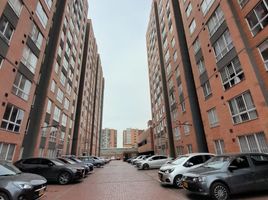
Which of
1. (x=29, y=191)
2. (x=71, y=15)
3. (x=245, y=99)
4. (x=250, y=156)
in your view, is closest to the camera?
(x=29, y=191)

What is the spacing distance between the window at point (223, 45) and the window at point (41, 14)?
18.4 metres

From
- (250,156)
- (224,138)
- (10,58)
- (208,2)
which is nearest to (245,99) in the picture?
(224,138)

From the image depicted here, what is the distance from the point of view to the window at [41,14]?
19788 millimetres

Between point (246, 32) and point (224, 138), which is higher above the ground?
point (246, 32)

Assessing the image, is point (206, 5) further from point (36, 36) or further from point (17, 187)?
point (17, 187)

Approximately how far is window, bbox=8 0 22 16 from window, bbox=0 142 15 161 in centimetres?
1082

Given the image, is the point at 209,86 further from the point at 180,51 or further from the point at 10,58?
the point at 10,58

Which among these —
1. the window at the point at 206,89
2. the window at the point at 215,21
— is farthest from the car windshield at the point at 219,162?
the window at the point at 215,21

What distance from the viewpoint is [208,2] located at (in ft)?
61.0

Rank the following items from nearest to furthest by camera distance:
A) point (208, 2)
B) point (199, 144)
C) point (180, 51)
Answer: point (208, 2) < point (199, 144) < point (180, 51)

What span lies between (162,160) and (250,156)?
15.0 metres

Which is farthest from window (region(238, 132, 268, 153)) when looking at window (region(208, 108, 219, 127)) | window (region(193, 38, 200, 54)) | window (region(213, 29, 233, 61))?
window (region(193, 38, 200, 54))

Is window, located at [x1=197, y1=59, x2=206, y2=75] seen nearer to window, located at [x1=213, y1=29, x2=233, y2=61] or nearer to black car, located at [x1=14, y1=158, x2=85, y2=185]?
window, located at [x1=213, y1=29, x2=233, y2=61]

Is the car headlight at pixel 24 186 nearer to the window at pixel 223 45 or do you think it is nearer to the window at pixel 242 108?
the window at pixel 242 108
